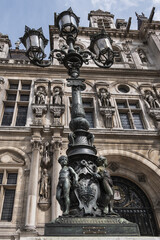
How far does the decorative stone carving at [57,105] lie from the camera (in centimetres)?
1120

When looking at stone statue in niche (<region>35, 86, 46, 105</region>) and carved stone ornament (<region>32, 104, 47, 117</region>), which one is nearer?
carved stone ornament (<region>32, 104, 47, 117</region>)

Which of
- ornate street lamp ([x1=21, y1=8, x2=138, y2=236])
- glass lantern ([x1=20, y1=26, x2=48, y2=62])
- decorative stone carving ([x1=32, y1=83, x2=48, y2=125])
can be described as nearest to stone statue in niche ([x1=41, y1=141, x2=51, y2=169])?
decorative stone carving ([x1=32, y1=83, x2=48, y2=125])

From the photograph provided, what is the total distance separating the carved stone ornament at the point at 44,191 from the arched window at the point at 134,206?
130 inches

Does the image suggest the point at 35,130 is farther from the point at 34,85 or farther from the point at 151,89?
the point at 151,89

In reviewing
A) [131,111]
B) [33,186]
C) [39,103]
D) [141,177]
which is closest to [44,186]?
[33,186]

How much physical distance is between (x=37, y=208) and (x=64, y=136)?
149 inches

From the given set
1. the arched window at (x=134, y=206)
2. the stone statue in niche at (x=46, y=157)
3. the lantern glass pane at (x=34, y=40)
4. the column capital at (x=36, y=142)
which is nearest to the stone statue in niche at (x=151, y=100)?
the arched window at (x=134, y=206)

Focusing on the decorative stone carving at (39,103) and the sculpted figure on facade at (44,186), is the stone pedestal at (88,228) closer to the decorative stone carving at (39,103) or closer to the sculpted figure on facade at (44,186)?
the sculpted figure on facade at (44,186)

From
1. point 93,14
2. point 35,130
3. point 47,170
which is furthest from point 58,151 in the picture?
point 93,14

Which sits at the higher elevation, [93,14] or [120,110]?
[93,14]

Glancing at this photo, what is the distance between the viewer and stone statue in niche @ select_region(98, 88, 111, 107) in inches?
487

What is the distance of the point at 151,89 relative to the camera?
1390cm

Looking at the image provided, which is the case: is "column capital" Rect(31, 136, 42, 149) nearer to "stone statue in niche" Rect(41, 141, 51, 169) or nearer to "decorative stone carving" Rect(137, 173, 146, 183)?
"stone statue in niche" Rect(41, 141, 51, 169)

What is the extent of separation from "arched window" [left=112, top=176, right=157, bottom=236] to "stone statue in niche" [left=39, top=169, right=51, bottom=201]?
132 inches
